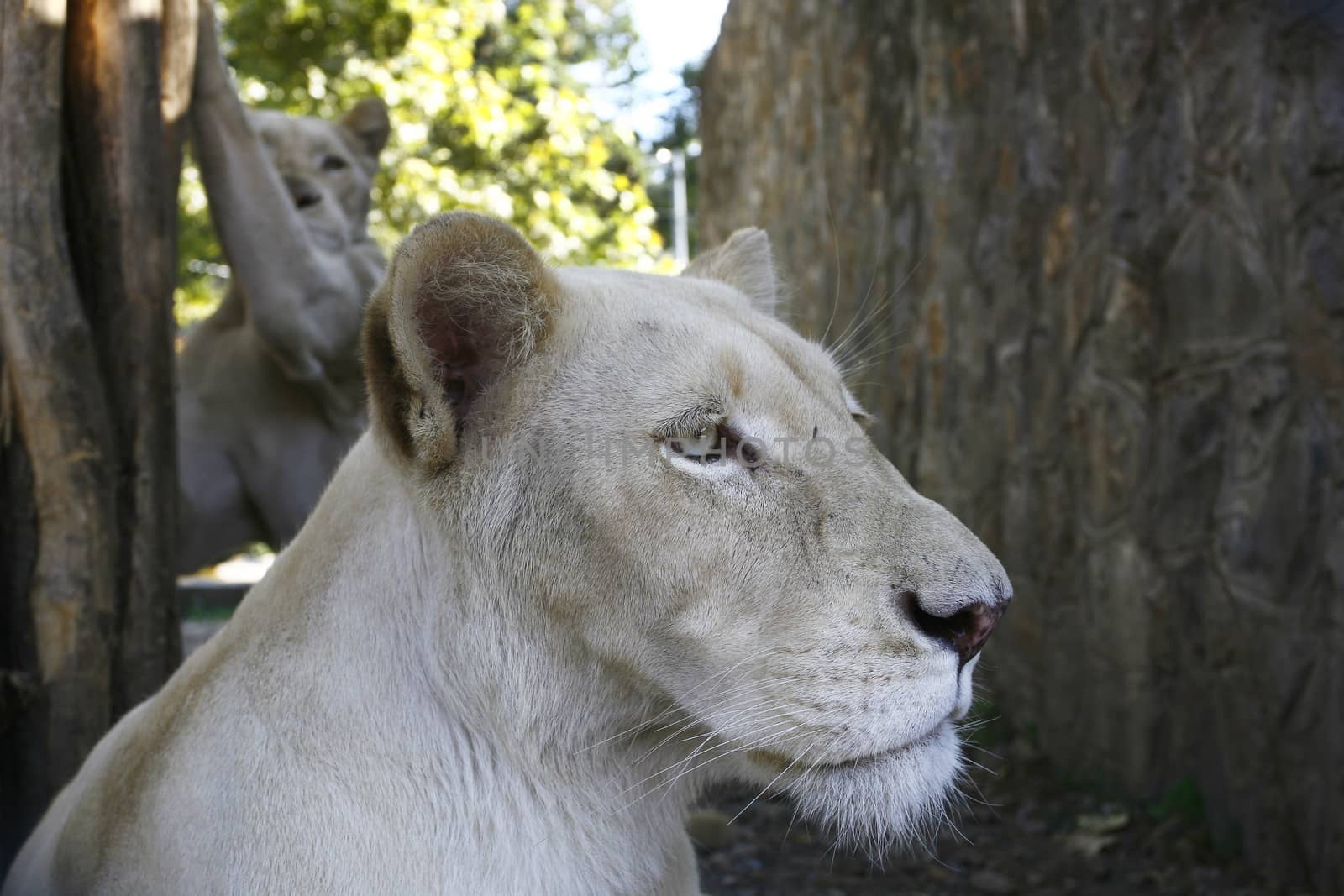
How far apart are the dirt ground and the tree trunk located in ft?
6.42

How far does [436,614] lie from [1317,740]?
2.72 metres

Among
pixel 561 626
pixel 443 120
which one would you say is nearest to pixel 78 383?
pixel 561 626

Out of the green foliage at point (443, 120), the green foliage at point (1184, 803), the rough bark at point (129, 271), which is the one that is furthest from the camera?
the green foliage at point (443, 120)

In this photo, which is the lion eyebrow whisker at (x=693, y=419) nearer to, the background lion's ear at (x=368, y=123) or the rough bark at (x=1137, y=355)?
the rough bark at (x=1137, y=355)

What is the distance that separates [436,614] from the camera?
1976 mm

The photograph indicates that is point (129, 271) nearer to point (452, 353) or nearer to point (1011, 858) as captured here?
point (452, 353)

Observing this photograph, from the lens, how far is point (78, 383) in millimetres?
2766

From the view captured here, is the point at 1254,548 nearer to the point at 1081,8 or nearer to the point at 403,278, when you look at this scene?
the point at 1081,8

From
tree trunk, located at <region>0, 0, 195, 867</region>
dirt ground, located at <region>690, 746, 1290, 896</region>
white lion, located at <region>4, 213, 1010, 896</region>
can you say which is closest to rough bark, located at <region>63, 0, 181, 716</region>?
tree trunk, located at <region>0, 0, 195, 867</region>

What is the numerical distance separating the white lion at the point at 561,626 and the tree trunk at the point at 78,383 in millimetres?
880

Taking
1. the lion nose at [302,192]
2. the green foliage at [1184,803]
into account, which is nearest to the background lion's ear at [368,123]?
the lion nose at [302,192]

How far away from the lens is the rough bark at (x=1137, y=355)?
356cm

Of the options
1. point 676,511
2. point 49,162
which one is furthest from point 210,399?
point 676,511

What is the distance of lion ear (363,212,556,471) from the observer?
1796 mm
